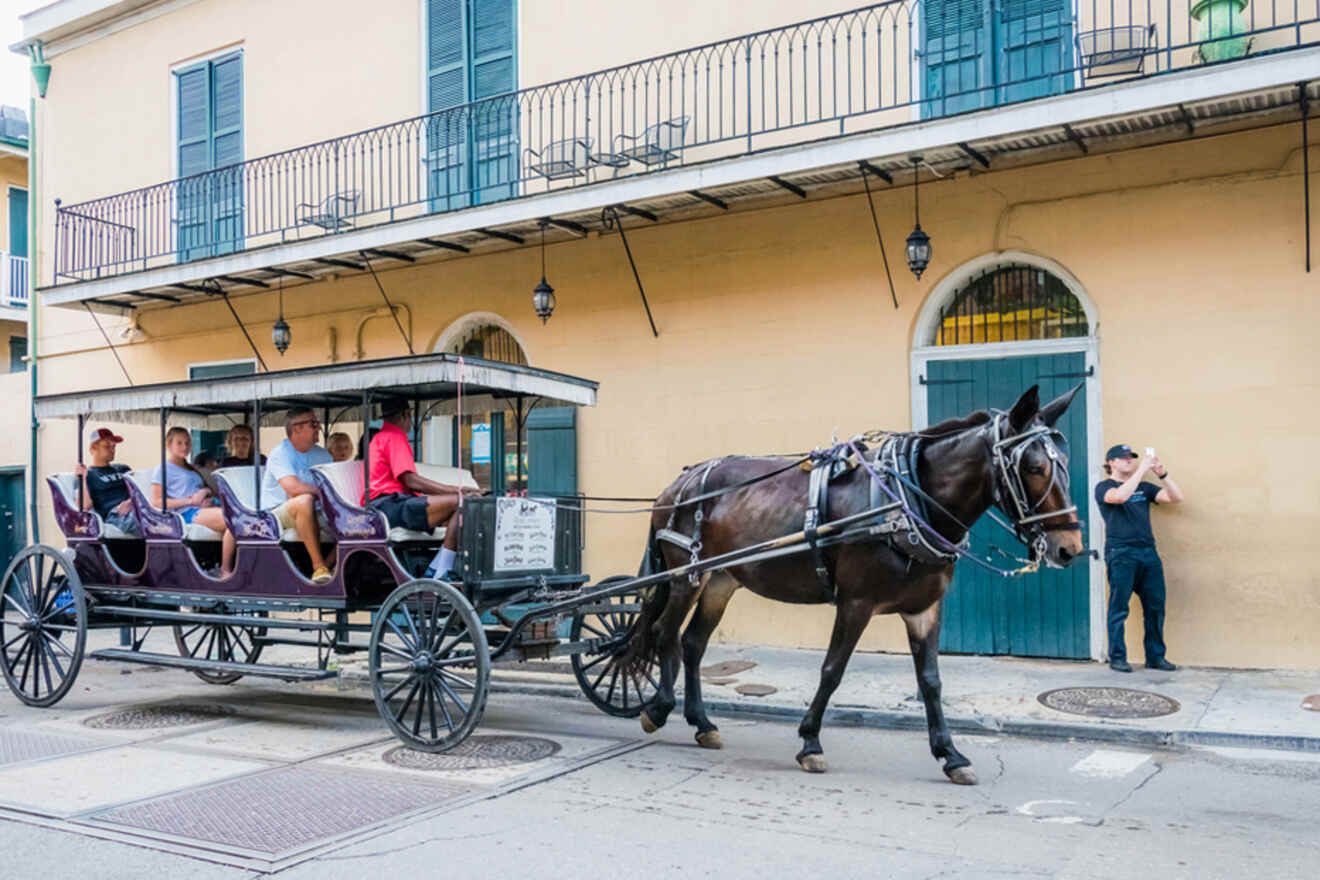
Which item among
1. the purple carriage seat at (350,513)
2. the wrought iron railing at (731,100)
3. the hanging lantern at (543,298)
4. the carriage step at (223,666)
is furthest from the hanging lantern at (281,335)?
the purple carriage seat at (350,513)

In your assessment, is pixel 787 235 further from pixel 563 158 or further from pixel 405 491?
pixel 405 491

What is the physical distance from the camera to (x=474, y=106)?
40.8ft

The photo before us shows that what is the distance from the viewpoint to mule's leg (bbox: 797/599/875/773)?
20.5ft

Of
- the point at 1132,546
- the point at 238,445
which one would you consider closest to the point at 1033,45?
the point at 1132,546

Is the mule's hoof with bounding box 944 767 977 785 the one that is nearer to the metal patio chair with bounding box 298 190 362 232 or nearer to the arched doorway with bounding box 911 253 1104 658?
the arched doorway with bounding box 911 253 1104 658

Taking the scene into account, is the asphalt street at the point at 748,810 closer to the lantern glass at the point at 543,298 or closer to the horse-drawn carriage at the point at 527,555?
the horse-drawn carriage at the point at 527,555

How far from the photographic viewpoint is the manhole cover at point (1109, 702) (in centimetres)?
770

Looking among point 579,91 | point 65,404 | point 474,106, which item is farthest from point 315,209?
point 65,404

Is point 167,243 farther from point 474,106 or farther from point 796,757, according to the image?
point 796,757

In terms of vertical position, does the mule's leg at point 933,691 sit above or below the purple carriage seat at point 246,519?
below

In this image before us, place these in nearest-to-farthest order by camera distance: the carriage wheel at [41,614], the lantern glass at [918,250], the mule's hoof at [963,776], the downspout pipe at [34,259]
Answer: the mule's hoof at [963,776], the carriage wheel at [41,614], the lantern glass at [918,250], the downspout pipe at [34,259]

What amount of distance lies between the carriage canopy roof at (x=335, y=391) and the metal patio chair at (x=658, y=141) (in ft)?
11.8

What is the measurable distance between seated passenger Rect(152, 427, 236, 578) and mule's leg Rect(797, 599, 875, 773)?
438 cm

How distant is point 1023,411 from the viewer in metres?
5.75
